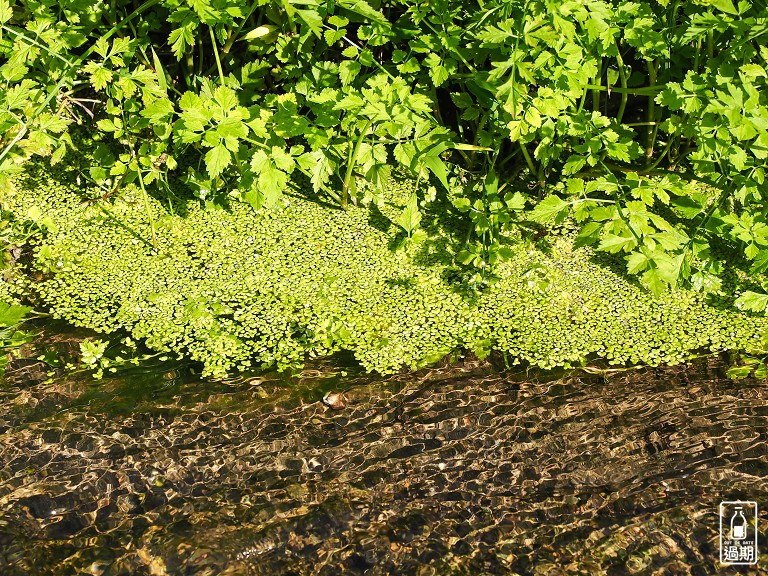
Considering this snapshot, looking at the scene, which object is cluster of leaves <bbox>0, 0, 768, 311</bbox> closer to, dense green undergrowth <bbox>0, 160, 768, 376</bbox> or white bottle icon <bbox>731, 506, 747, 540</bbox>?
dense green undergrowth <bbox>0, 160, 768, 376</bbox>

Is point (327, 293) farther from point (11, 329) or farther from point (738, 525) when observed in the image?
point (738, 525)

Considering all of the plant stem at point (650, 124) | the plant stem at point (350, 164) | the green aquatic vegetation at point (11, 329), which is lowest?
the green aquatic vegetation at point (11, 329)

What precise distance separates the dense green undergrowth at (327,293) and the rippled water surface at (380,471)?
0.42 ft

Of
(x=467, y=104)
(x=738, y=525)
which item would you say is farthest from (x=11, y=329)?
(x=738, y=525)

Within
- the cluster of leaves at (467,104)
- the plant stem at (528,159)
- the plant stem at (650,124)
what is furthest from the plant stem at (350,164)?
the plant stem at (650,124)

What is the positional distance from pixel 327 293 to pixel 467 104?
0.80m

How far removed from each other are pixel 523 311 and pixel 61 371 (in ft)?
4.99

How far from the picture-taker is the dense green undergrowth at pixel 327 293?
8.86 feet

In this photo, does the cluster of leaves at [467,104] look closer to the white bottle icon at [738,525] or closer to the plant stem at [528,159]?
the plant stem at [528,159]

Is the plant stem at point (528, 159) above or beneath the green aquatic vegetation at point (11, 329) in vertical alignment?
above

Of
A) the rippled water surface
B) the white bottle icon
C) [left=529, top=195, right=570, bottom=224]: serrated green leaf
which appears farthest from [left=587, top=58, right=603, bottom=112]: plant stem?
the white bottle icon

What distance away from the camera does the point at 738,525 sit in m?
2.13

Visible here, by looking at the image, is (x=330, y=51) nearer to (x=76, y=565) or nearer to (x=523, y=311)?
(x=523, y=311)

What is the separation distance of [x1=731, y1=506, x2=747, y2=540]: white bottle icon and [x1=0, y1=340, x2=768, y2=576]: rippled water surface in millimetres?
45
